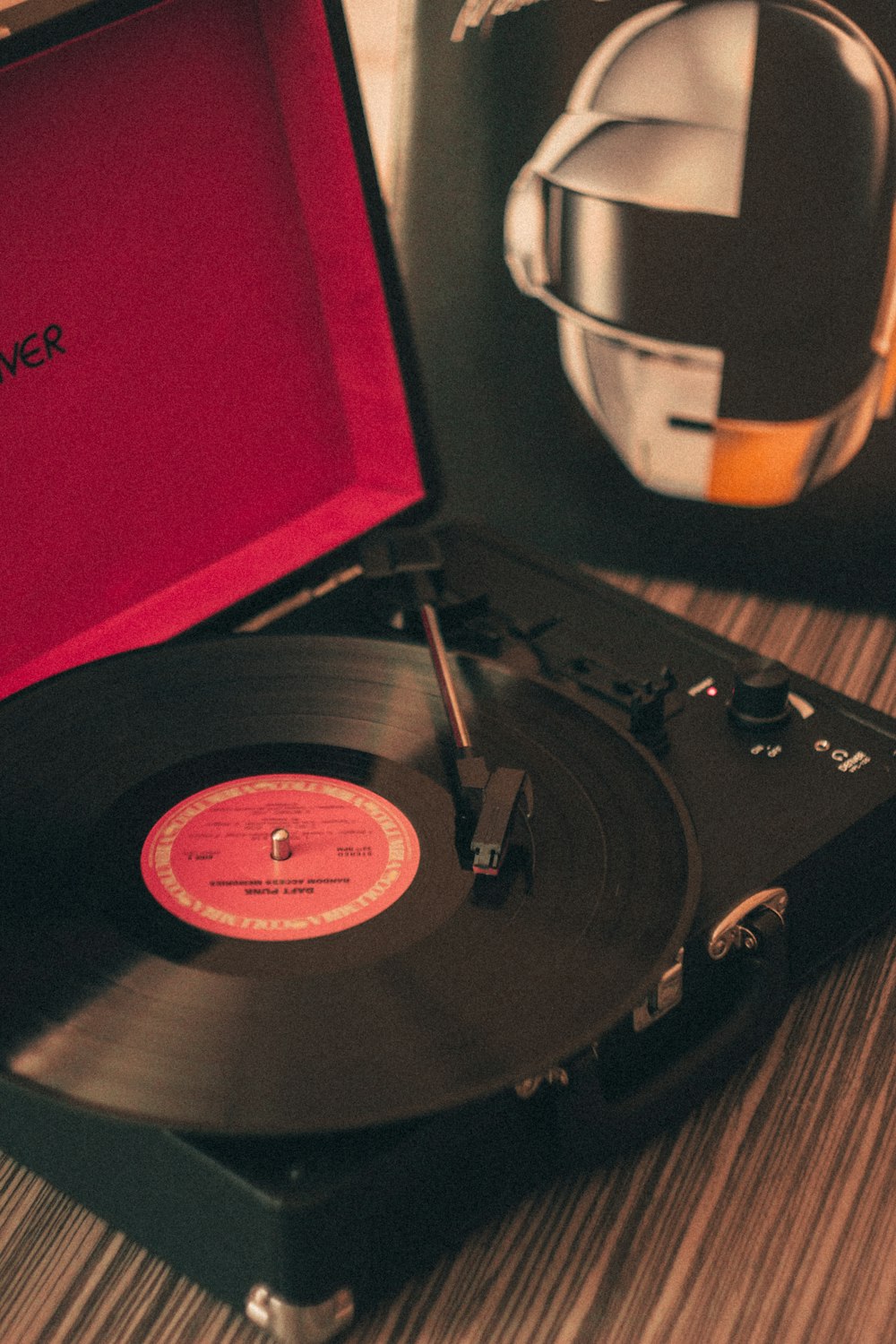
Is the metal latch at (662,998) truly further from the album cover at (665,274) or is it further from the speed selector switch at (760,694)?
the album cover at (665,274)

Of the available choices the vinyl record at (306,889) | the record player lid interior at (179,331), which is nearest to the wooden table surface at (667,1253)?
the vinyl record at (306,889)

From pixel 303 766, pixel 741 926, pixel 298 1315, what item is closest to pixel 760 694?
pixel 741 926

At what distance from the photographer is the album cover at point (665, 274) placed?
115 centimetres

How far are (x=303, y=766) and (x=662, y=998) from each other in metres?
0.27

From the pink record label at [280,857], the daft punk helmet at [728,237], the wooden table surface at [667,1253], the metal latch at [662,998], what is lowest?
the wooden table surface at [667,1253]

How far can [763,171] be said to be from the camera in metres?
1.16

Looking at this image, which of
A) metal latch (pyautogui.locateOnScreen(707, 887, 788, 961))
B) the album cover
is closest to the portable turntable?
metal latch (pyautogui.locateOnScreen(707, 887, 788, 961))

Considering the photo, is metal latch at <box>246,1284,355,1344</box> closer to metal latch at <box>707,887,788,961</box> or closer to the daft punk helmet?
metal latch at <box>707,887,788,961</box>

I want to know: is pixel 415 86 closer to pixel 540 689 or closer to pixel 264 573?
pixel 264 573

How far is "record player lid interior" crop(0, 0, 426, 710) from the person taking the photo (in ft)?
3.62

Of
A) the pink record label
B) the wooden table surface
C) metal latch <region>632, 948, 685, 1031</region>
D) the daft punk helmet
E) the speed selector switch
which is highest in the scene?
the daft punk helmet

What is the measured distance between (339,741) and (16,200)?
0.44m

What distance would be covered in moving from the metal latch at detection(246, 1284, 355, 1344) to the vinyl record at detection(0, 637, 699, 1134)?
12 centimetres

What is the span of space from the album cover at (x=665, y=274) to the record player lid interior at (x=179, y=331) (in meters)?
0.12
